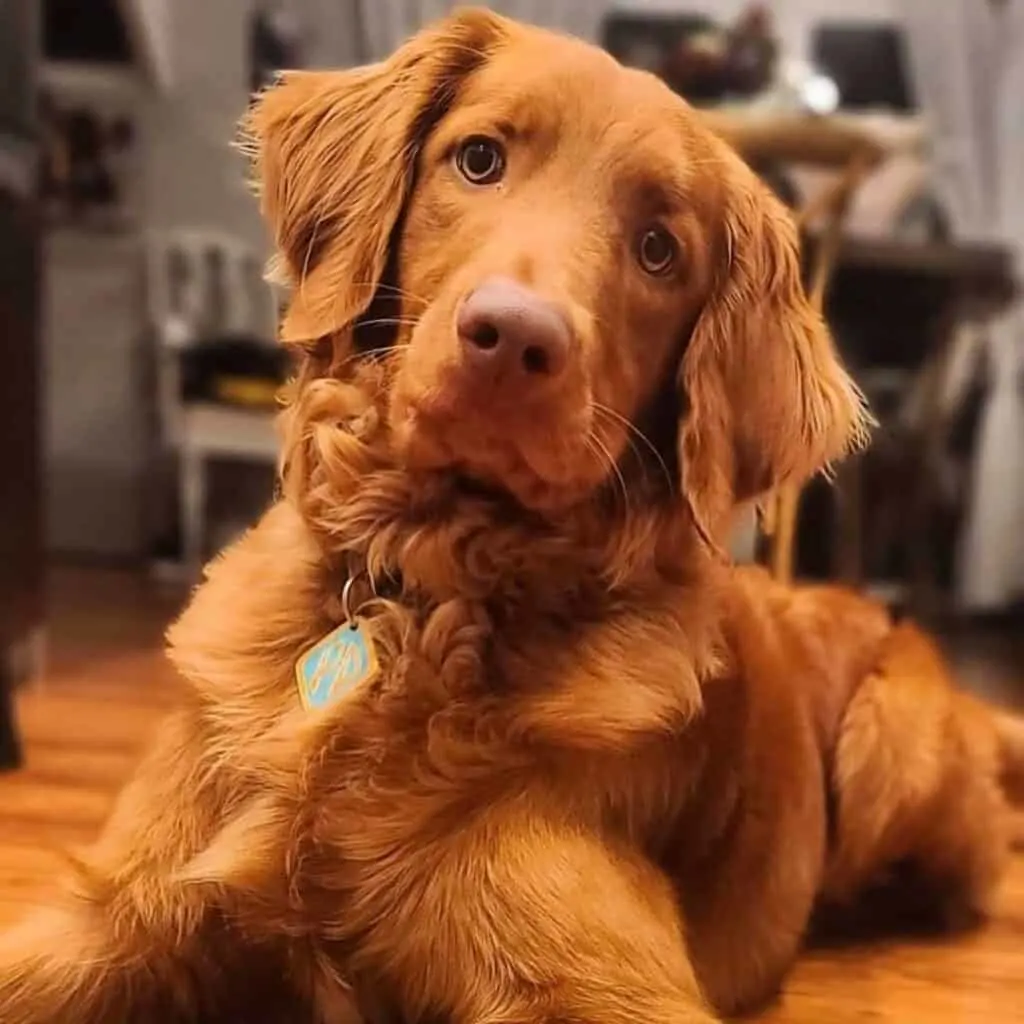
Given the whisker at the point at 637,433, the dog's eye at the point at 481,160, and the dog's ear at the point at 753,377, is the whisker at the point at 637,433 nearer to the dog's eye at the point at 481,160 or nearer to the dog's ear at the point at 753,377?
the dog's ear at the point at 753,377

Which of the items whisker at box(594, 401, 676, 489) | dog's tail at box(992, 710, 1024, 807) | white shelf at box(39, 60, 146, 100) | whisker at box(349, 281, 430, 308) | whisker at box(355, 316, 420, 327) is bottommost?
dog's tail at box(992, 710, 1024, 807)

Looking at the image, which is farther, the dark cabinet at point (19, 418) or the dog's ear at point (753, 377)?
the dark cabinet at point (19, 418)

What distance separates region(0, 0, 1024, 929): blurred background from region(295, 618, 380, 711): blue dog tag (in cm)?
362

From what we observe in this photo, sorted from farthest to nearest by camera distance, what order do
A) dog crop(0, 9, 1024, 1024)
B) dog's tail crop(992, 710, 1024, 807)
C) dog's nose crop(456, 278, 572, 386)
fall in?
dog's tail crop(992, 710, 1024, 807) → dog crop(0, 9, 1024, 1024) → dog's nose crop(456, 278, 572, 386)

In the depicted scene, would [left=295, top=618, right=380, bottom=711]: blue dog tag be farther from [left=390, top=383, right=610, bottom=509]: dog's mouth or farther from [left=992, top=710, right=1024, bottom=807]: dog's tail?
[left=992, top=710, right=1024, bottom=807]: dog's tail

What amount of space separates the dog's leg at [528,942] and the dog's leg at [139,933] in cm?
15

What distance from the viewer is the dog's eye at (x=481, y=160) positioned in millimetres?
1461

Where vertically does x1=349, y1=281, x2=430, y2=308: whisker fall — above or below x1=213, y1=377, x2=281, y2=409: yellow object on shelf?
above

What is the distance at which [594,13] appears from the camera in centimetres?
595

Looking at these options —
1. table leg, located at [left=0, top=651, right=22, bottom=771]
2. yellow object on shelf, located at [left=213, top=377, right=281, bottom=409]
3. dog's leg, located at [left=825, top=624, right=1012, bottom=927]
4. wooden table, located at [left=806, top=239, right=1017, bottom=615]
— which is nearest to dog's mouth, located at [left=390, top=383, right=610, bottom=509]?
dog's leg, located at [left=825, top=624, right=1012, bottom=927]

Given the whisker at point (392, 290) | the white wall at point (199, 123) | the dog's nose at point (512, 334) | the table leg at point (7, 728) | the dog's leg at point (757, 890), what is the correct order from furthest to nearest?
the white wall at point (199, 123), the table leg at point (7, 728), the dog's leg at point (757, 890), the whisker at point (392, 290), the dog's nose at point (512, 334)

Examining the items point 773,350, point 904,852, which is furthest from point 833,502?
point 773,350

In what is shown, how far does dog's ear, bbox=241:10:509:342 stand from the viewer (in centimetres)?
152

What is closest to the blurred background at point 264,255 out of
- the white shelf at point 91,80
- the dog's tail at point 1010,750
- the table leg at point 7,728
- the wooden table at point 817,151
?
the white shelf at point 91,80
